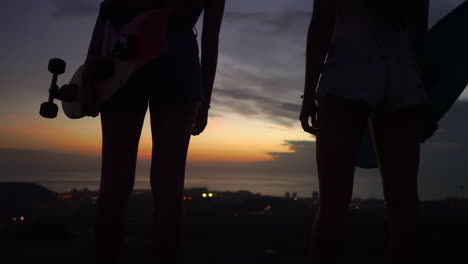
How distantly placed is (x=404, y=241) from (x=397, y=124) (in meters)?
0.50

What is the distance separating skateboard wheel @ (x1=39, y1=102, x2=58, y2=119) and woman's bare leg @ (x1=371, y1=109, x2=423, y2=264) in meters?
1.79

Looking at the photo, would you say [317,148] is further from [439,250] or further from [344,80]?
[439,250]

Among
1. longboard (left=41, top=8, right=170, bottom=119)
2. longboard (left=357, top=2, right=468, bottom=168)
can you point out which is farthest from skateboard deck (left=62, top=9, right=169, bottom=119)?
longboard (left=357, top=2, right=468, bottom=168)

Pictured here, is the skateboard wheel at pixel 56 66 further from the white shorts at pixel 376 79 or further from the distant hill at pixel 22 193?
the distant hill at pixel 22 193

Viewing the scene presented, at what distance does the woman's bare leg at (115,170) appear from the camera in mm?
1988

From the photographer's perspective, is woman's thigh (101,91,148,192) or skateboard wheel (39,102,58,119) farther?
skateboard wheel (39,102,58,119)

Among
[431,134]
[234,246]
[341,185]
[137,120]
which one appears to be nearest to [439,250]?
[234,246]

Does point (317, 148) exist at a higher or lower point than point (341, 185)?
higher

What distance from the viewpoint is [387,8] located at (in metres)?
1.89

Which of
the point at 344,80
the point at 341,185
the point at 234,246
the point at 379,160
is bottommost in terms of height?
the point at 234,246

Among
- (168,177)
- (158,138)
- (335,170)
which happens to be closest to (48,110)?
(158,138)

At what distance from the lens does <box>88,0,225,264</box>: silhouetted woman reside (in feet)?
6.59

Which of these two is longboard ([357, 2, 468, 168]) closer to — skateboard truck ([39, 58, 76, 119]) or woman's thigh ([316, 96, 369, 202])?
woman's thigh ([316, 96, 369, 202])

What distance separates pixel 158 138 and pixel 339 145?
850 millimetres
